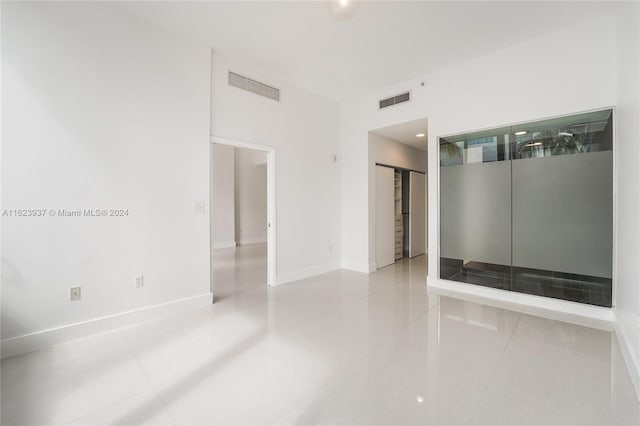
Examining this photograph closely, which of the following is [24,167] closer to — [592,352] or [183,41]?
[183,41]

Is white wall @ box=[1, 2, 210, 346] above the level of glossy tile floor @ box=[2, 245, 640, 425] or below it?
above

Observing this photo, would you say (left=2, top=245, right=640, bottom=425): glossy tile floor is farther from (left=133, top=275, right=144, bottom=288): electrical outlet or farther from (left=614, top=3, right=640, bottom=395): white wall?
(left=133, top=275, right=144, bottom=288): electrical outlet

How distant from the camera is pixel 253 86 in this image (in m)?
4.04

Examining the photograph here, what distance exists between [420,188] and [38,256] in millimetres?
6726

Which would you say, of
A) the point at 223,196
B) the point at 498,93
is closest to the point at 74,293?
the point at 498,93

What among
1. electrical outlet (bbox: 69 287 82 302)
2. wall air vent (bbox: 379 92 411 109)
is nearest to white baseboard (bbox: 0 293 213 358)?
electrical outlet (bbox: 69 287 82 302)

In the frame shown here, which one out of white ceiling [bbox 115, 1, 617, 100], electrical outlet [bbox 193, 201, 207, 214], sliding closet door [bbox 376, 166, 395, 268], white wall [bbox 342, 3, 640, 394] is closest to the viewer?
white wall [bbox 342, 3, 640, 394]

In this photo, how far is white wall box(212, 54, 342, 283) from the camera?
3.82 metres

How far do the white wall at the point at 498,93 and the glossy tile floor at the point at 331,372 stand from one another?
71.6 inches

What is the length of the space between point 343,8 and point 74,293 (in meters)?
3.53

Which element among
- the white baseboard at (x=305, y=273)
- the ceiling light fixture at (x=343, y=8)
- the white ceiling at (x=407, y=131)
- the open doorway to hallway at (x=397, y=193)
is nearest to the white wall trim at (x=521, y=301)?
the open doorway to hallway at (x=397, y=193)

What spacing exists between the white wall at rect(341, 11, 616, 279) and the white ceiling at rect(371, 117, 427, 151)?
0.47ft

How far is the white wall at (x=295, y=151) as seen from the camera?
3816mm

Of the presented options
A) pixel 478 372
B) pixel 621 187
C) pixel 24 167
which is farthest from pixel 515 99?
pixel 24 167
